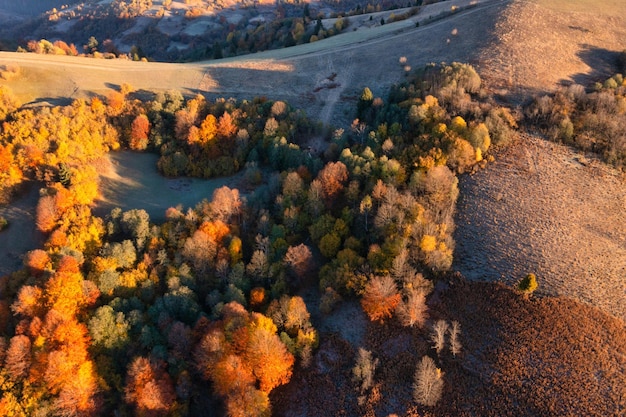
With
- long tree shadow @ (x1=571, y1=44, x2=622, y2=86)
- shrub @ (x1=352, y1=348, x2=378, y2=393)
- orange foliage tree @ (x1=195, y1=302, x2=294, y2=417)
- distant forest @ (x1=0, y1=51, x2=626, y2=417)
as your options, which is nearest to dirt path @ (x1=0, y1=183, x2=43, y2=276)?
distant forest @ (x1=0, y1=51, x2=626, y2=417)

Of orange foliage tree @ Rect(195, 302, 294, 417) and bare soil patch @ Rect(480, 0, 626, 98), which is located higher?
bare soil patch @ Rect(480, 0, 626, 98)

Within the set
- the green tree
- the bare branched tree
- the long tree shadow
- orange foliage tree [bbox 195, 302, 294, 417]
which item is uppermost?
the long tree shadow

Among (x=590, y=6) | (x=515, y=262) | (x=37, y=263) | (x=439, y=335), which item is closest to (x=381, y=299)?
(x=439, y=335)

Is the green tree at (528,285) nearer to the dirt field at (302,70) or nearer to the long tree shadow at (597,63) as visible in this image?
the dirt field at (302,70)

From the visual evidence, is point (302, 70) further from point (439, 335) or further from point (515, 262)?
point (439, 335)

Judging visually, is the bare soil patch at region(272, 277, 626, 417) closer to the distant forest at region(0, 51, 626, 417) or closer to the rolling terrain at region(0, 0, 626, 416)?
the rolling terrain at region(0, 0, 626, 416)

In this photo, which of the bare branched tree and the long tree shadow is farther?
the long tree shadow

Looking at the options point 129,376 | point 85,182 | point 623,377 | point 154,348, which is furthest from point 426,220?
point 85,182

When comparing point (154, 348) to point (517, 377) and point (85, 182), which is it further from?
point (517, 377)
